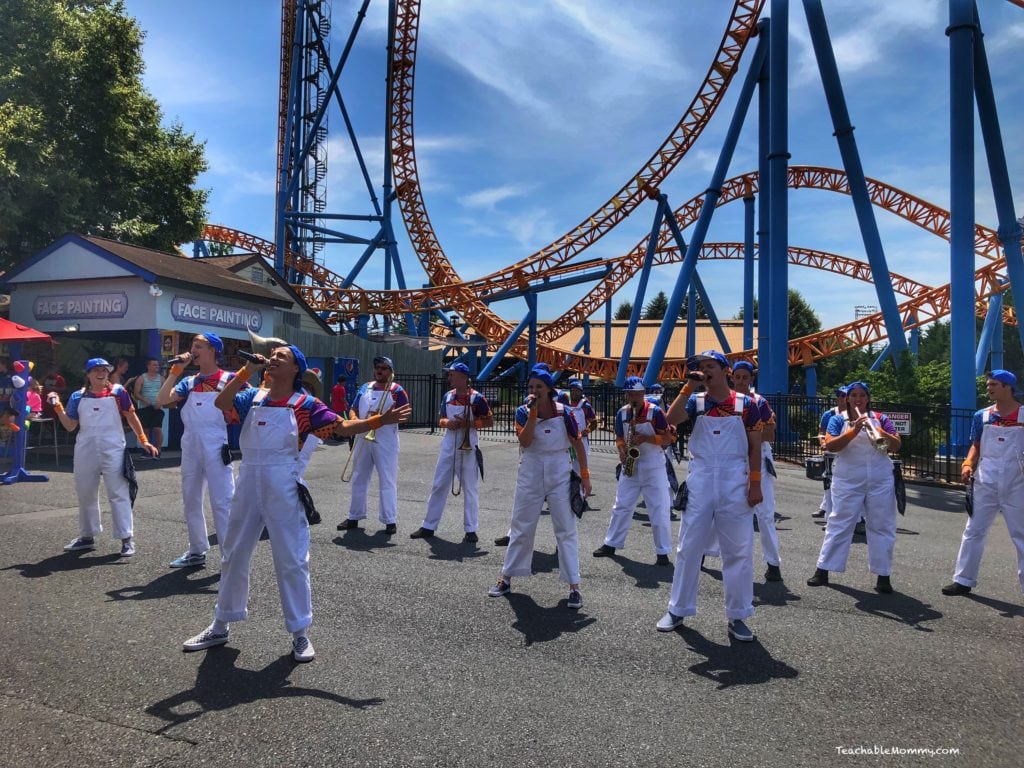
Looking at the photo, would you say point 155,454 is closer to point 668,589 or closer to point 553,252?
point 668,589

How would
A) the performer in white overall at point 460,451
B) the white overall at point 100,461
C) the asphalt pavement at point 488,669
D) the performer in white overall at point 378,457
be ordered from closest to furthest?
the asphalt pavement at point 488,669
the white overall at point 100,461
the performer in white overall at point 460,451
the performer in white overall at point 378,457

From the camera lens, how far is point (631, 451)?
685cm

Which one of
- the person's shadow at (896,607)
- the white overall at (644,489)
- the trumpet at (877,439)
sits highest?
the trumpet at (877,439)

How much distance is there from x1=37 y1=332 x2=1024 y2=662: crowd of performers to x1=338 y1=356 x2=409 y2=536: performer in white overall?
0.07ft

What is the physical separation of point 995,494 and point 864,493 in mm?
1040

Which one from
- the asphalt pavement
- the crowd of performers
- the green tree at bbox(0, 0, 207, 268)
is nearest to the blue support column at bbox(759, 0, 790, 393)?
the crowd of performers

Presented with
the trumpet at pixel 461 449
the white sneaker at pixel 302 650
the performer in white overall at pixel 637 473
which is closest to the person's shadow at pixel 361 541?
the trumpet at pixel 461 449

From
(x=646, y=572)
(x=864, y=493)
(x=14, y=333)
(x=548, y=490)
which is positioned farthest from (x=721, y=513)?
(x=14, y=333)

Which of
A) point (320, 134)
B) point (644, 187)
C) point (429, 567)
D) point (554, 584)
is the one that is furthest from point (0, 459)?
point (320, 134)

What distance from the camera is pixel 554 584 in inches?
226

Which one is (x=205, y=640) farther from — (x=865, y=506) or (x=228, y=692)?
(x=865, y=506)

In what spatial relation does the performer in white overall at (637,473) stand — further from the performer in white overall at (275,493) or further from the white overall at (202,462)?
the white overall at (202,462)

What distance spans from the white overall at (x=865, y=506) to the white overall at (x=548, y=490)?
2.49 meters

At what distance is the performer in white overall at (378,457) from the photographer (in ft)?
24.9
